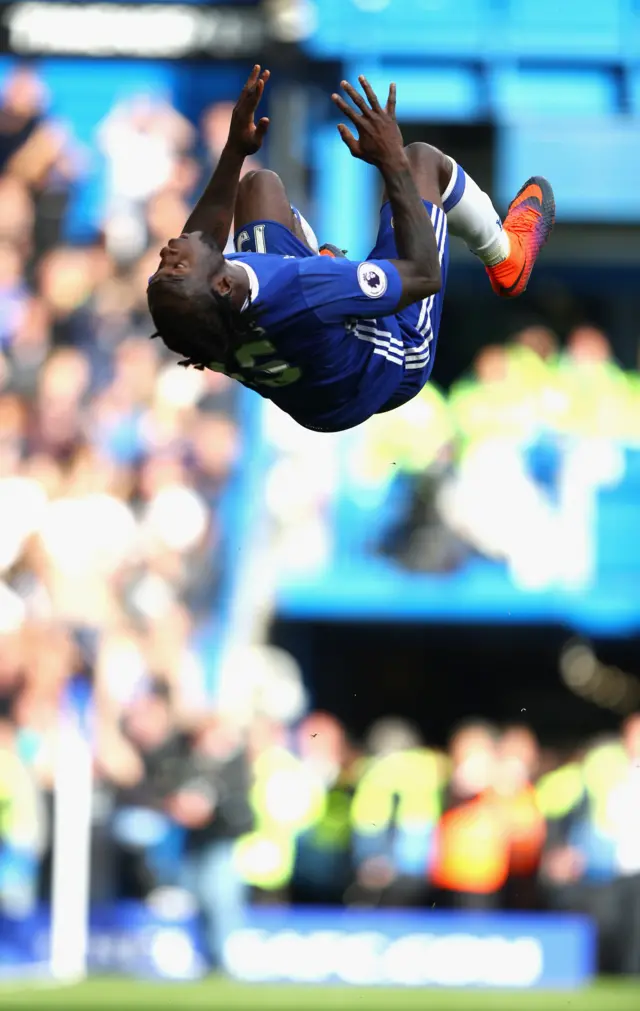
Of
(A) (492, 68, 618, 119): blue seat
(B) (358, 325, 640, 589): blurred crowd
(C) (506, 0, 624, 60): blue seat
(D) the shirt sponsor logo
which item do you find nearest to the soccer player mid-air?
(D) the shirt sponsor logo

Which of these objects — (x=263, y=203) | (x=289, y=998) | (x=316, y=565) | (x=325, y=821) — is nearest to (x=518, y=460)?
(x=316, y=565)

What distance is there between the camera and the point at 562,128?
13242 millimetres

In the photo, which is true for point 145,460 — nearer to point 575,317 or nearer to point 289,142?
point 289,142

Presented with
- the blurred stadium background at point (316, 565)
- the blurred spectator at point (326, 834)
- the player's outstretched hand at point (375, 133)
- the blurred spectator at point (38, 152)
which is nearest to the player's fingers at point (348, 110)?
the player's outstretched hand at point (375, 133)

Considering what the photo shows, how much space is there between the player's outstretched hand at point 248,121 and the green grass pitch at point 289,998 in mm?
5968

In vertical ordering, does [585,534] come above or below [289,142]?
below

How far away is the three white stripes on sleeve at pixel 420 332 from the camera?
180 inches

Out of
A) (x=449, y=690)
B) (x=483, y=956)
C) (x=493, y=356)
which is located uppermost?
(x=493, y=356)

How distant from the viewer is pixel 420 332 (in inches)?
190

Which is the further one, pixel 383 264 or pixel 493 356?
pixel 493 356

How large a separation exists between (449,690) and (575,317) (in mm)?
3294

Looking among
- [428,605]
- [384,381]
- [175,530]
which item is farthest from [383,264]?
[428,605]

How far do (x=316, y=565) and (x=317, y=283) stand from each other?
7851 mm

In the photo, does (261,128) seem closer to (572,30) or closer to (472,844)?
(472,844)
